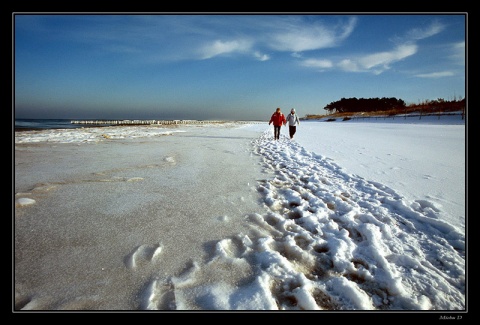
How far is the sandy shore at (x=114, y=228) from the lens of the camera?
149 cm

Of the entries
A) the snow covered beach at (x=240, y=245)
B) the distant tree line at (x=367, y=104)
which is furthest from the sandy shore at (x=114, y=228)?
the distant tree line at (x=367, y=104)

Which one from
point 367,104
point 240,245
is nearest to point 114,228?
point 240,245

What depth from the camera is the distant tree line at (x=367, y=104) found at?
86244 millimetres

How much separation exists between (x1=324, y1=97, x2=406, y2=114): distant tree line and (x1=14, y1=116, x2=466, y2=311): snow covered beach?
96041mm

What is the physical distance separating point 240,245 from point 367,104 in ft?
344

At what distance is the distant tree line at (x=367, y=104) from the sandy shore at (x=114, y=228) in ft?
317

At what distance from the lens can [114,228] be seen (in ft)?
7.48

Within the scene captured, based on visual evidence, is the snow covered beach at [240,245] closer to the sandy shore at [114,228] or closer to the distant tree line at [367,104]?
the sandy shore at [114,228]

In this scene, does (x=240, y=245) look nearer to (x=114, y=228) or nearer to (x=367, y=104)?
(x=114, y=228)

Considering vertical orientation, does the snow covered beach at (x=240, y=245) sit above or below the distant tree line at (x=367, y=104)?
below

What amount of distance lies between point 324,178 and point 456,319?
2.83 meters

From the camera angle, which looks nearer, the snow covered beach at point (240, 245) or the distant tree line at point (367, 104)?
the snow covered beach at point (240, 245)

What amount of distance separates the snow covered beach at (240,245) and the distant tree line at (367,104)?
96.0m

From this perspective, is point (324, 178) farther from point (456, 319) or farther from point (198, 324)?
point (198, 324)
